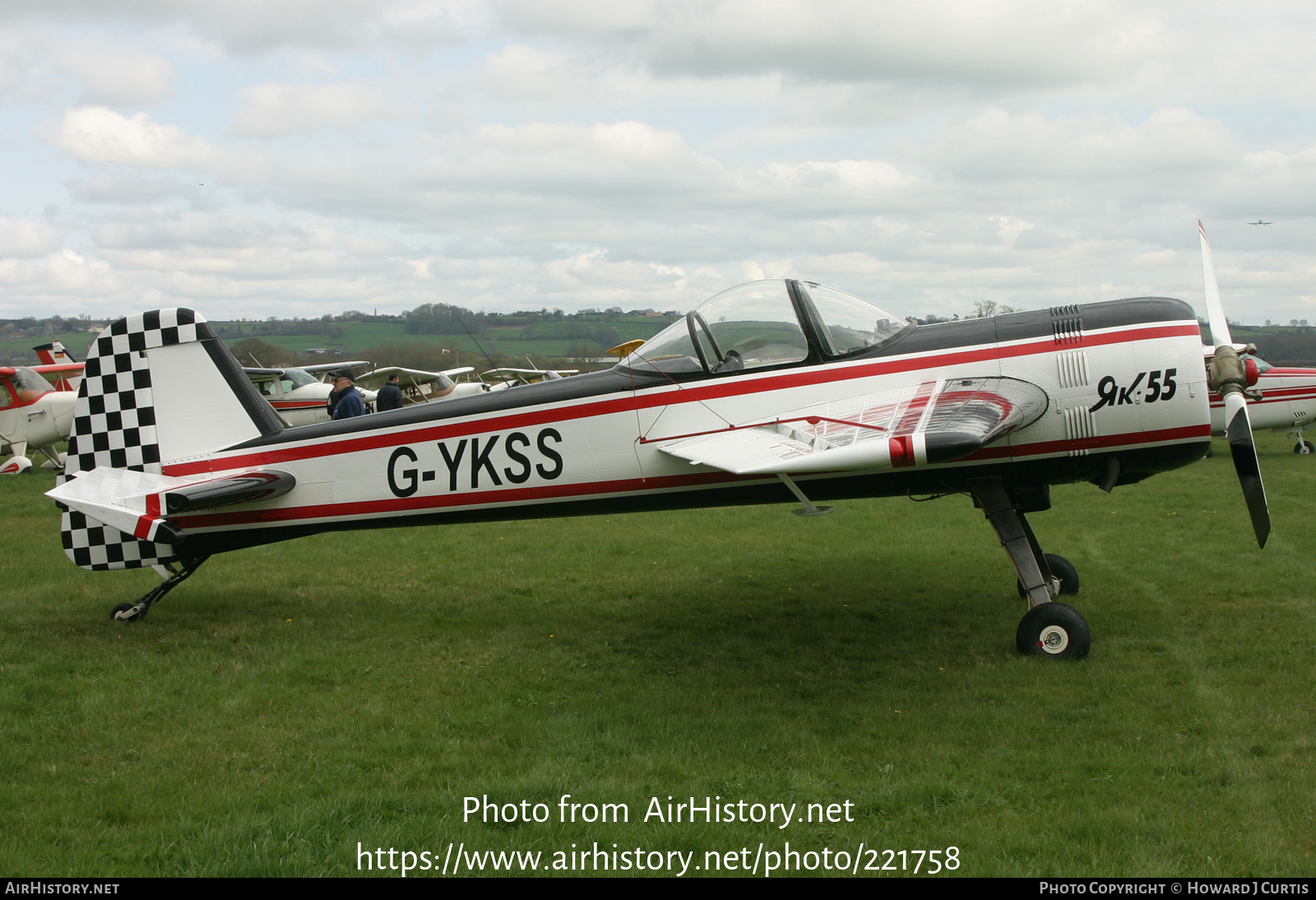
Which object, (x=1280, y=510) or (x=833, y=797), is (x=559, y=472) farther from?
(x=1280, y=510)

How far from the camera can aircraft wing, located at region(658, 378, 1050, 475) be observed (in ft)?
14.9

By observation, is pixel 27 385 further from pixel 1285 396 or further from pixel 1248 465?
pixel 1285 396

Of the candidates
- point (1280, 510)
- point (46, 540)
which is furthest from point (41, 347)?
point (1280, 510)

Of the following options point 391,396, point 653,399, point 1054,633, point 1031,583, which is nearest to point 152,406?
point 653,399

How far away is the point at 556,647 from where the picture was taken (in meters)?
6.51

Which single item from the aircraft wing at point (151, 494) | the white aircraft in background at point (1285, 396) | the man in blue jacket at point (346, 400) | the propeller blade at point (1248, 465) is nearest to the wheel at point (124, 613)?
the aircraft wing at point (151, 494)

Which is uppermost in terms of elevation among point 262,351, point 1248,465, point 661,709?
point 262,351

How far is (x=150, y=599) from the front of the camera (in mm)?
7113

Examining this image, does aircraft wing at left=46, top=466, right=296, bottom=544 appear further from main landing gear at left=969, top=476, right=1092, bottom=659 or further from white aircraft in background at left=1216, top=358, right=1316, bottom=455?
white aircraft in background at left=1216, top=358, right=1316, bottom=455

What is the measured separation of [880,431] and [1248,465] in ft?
8.92

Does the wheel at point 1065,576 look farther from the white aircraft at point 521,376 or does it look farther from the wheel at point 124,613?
the white aircraft at point 521,376

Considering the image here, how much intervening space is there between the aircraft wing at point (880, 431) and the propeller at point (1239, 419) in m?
1.39

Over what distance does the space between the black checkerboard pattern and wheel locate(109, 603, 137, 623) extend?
331 mm

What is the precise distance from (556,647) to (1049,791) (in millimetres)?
3560
